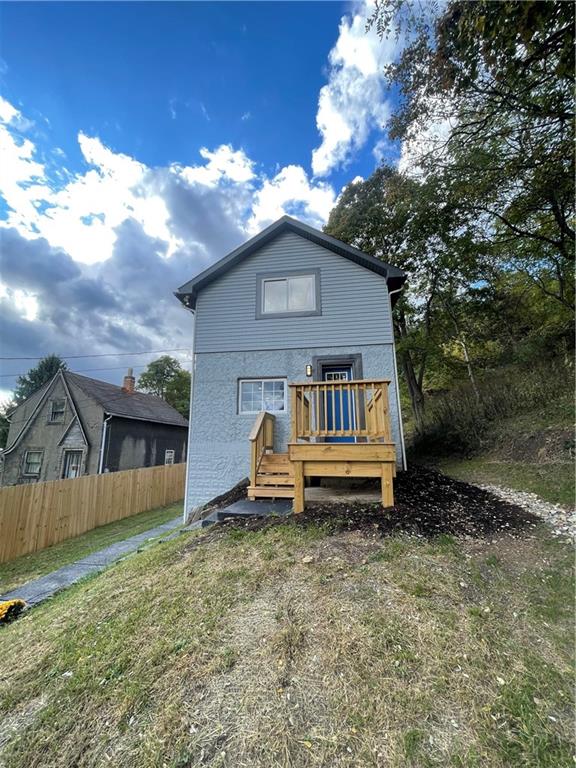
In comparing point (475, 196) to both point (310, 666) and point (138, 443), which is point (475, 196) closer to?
point (310, 666)

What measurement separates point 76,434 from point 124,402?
8.16 ft

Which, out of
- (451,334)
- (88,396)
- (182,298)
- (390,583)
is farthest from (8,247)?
(451,334)

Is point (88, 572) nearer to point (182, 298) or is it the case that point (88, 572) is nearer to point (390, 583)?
point (390, 583)

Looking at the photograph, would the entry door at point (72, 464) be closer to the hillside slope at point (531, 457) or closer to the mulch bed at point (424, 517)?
the mulch bed at point (424, 517)

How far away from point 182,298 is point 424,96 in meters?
6.98

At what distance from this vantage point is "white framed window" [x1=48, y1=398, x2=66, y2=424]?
47.7 feet

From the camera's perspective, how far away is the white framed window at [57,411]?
1453 cm

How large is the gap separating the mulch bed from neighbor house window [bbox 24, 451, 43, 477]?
14380mm

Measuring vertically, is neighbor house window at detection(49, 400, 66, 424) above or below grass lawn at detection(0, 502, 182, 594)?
above

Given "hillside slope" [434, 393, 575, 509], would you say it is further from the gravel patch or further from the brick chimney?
the brick chimney

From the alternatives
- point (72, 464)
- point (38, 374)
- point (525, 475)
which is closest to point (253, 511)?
point (525, 475)

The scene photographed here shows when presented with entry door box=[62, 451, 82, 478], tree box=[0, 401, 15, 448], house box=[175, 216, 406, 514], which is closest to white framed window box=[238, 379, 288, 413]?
house box=[175, 216, 406, 514]

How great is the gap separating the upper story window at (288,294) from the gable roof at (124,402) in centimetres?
971

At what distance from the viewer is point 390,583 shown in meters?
2.84
